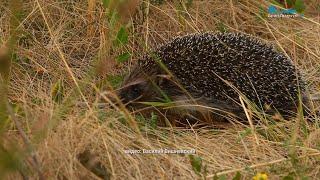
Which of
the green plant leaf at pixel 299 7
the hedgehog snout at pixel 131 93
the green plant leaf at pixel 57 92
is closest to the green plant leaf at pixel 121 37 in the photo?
the hedgehog snout at pixel 131 93

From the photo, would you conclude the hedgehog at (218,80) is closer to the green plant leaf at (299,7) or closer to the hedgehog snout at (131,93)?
the hedgehog snout at (131,93)

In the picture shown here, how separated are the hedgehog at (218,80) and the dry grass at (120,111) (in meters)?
0.24

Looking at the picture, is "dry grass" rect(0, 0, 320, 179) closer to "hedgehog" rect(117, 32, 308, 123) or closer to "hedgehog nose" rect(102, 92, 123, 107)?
"hedgehog nose" rect(102, 92, 123, 107)

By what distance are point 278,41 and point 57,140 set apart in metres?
2.80

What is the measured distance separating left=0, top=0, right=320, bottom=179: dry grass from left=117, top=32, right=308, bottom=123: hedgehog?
9.4 inches

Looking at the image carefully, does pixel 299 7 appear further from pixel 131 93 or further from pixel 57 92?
pixel 57 92

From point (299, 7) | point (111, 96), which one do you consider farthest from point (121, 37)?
point (299, 7)

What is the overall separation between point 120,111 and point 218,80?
140 cm

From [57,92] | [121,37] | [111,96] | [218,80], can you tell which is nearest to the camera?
[111,96]

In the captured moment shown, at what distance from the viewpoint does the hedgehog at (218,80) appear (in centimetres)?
441

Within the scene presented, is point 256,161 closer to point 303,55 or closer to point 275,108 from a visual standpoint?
point 275,108

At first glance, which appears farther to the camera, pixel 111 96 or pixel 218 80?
pixel 218 80

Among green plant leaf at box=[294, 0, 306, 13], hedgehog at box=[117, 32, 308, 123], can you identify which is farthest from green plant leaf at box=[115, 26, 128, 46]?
green plant leaf at box=[294, 0, 306, 13]

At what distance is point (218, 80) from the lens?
176 inches
